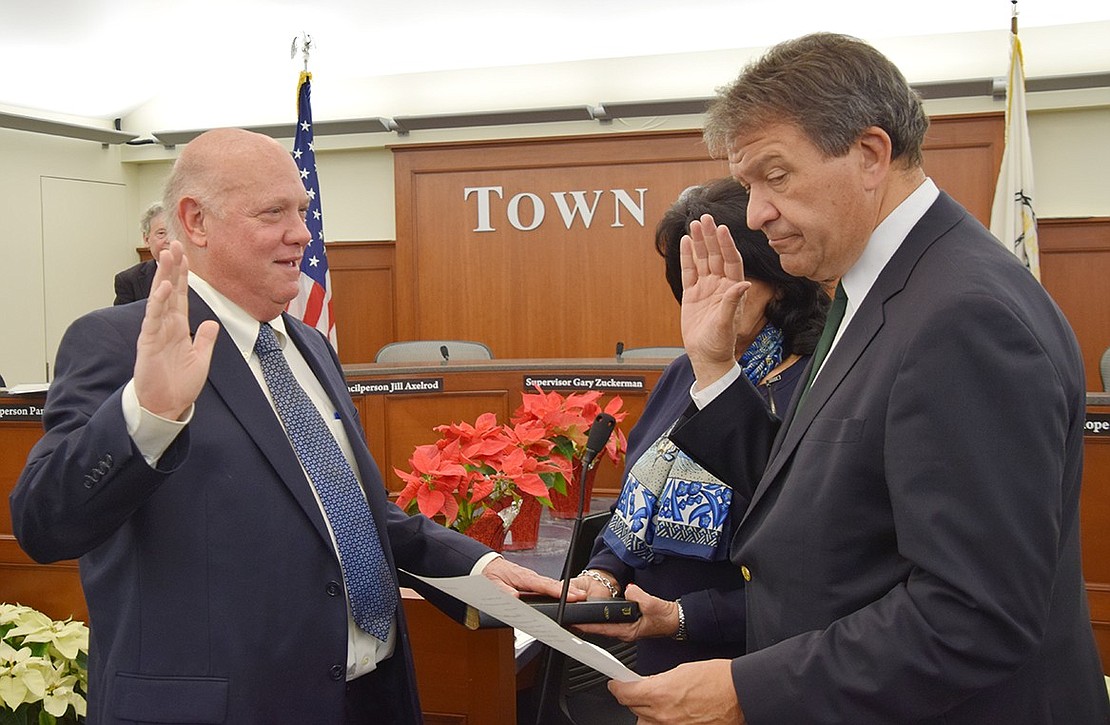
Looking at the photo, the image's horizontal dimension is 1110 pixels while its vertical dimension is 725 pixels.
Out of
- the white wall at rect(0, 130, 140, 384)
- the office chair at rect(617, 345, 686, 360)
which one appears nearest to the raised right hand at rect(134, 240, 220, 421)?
the office chair at rect(617, 345, 686, 360)

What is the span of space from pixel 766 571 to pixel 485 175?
22.5 ft

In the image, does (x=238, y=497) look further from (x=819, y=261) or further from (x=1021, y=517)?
(x=1021, y=517)

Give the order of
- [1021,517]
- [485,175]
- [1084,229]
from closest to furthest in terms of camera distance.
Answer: [1021,517], [1084,229], [485,175]

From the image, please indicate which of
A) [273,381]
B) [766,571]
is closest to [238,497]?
[273,381]

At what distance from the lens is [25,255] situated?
816cm

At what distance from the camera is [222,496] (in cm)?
147

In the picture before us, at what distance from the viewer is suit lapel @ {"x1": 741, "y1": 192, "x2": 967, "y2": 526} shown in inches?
48.9

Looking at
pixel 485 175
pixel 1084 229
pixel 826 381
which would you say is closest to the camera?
pixel 826 381

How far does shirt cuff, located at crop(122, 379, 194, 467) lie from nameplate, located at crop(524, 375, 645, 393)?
123 inches

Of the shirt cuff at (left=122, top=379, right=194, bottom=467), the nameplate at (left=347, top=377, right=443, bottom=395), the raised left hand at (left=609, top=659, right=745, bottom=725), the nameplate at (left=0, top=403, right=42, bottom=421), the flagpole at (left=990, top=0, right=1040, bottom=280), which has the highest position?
the flagpole at (left=990, top=0, right=1040, bottom=280)

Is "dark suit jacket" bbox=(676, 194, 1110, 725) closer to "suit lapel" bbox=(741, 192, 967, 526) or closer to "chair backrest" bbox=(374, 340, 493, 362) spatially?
"suit lapel" bbox=(741, 192, 967, 526)

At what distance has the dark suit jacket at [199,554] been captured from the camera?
1.38m

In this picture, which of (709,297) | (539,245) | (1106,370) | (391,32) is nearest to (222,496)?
(709,297)

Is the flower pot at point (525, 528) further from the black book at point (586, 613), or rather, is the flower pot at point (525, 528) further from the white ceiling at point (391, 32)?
the white ceiling at point (391, 32)
